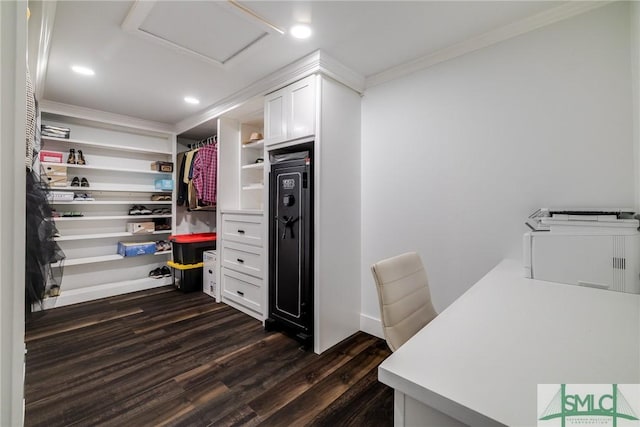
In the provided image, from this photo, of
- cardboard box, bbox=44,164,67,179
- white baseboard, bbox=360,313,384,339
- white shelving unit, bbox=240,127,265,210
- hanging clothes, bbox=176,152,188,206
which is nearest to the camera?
white baseboard, bbox=360,313,384,339

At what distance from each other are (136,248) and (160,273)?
56 centimetres

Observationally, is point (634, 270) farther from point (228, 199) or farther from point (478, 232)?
point (228, 199)

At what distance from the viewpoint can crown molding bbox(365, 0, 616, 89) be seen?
62.0 inches

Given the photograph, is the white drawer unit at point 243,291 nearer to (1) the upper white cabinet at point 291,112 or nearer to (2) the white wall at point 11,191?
(1) the upper white cabinet at point 291,112

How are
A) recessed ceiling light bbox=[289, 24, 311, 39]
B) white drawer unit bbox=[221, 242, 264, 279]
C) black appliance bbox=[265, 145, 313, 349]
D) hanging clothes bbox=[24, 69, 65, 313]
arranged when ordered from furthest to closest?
white drawer unit bbox=[221, 242, 264, 279], black appliance bbox=[265, 145, 313, 349], recessed ceiling light bbox=[289, 24, 311, 39], hanging clothes bbox=[24, 69, 65, 313]

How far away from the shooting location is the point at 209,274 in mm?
3553

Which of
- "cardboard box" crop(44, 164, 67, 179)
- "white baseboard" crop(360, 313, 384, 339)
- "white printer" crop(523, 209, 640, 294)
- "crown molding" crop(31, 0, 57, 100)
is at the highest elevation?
"crown molding" crop(31, 0, 57, 100)

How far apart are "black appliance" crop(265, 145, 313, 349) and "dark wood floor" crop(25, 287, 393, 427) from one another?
208 millimetres

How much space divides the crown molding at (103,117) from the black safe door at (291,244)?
8.41 feet

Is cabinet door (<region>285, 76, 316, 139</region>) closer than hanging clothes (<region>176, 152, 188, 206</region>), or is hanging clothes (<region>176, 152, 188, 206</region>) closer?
cabinet door (<region>285, 76, 316, 139</region>)

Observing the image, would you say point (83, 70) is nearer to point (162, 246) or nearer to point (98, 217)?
point (98, 217)

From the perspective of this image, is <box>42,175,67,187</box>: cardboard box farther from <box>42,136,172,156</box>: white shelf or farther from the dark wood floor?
the dark wood floor

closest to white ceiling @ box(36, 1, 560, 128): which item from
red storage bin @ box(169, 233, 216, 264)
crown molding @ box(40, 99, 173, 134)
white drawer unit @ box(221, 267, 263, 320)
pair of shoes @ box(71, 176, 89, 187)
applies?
crown molding @ box(40, 99, 173, 134)

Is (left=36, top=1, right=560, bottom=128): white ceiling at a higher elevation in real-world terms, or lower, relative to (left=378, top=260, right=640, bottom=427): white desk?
higher
